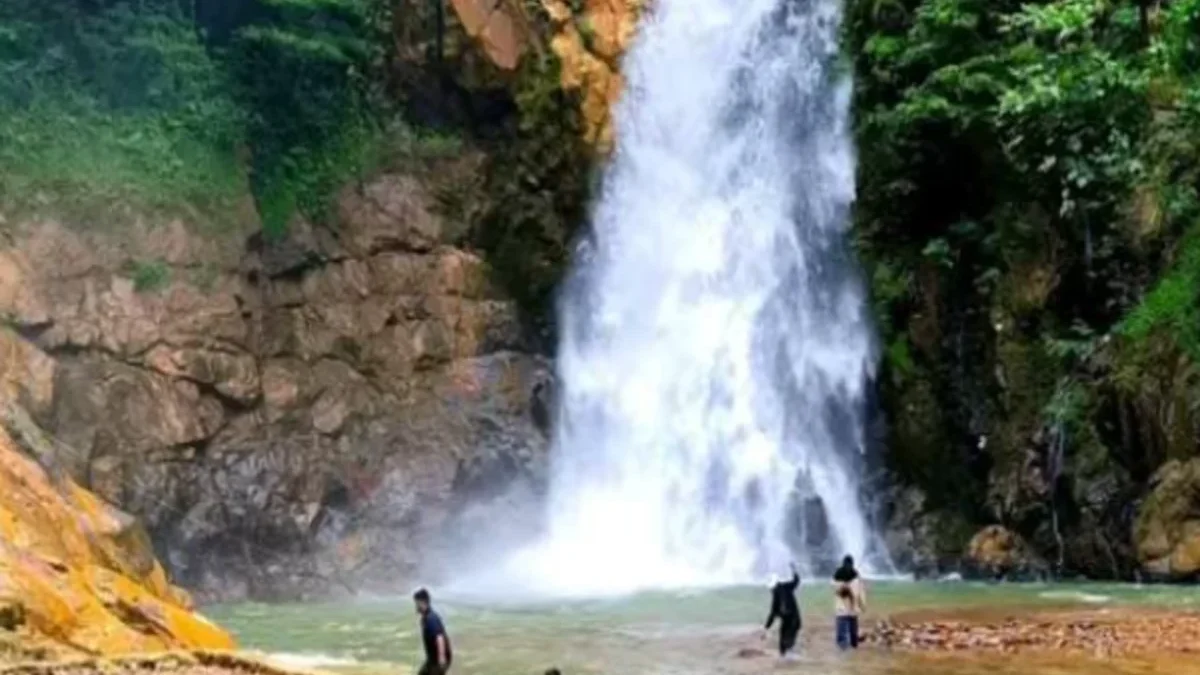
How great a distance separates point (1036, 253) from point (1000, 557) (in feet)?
17.7

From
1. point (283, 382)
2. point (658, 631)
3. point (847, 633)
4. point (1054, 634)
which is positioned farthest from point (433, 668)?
point (283, 382)

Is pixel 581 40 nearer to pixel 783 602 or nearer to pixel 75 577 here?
pixel 783 602

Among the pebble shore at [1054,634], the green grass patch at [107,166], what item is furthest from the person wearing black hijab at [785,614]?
the green grass patch at [107,166]

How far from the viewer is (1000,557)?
24438 mm

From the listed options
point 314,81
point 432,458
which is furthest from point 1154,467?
point 314,81

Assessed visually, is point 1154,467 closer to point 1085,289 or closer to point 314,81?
point 1085,289

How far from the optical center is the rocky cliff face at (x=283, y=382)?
2372cm

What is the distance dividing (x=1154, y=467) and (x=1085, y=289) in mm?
3813

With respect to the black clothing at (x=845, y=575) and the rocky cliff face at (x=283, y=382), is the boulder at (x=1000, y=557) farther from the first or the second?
the black clothing at (x=845, y=575)

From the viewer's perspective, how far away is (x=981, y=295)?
26.5 m

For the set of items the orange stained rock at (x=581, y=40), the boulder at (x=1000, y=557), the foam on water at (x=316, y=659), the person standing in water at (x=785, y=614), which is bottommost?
the foam on water at (x=316, y=659)

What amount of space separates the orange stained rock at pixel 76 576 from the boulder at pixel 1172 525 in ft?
46.4

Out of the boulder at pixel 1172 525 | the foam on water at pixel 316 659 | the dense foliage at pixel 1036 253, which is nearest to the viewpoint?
the foam on water at pixel 316 659

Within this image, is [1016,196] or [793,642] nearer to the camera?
[793,642]
